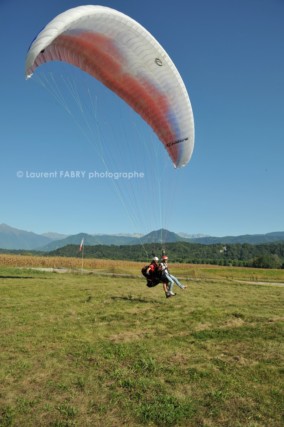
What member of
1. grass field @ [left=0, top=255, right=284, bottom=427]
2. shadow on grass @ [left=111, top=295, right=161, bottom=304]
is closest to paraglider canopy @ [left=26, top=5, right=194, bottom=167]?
shadow on grass @ [left=111, top=295, right=161, bottom=304]

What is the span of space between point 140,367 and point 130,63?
9826 millimetres

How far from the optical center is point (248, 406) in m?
6.12

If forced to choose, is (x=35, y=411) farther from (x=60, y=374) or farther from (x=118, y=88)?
(x=118, y=88)

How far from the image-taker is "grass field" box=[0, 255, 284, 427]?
580cm

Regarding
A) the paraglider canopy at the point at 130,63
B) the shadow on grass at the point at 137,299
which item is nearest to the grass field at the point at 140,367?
the shadow on grass at the point at 137,299

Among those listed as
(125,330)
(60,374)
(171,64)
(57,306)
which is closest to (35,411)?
(60,374)

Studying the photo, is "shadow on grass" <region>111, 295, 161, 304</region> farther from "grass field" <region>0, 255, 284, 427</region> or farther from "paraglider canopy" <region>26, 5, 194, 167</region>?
"paraglider canopy" <region>26, 5, 194, 167</region>

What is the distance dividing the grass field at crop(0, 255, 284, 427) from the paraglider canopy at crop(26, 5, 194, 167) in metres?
7.07

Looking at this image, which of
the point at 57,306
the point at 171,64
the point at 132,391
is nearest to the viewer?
the point at 132,391

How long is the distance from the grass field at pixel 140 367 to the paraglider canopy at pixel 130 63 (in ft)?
23.2

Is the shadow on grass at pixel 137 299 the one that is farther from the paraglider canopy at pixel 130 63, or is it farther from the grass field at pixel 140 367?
the paraglider canopy at pixel 130 63

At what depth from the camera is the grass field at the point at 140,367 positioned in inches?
228

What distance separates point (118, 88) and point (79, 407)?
37.3ft

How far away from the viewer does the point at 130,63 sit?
12.6 m
